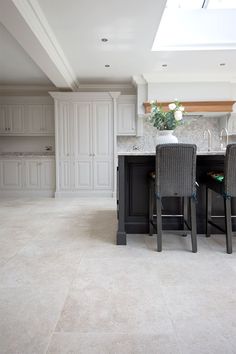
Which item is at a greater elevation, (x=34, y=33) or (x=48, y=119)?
(x=34, y=33)

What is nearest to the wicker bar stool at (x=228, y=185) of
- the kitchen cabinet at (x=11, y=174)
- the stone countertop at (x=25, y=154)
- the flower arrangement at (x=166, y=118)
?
the flower arrangement at (x=166, y=118)

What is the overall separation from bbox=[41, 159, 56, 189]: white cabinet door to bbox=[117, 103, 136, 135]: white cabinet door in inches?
64.8

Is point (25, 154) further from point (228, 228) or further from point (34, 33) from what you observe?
point (228, 228)

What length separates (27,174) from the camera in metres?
6.40

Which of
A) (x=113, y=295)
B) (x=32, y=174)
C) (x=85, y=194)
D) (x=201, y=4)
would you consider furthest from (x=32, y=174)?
(x=113, y=295)

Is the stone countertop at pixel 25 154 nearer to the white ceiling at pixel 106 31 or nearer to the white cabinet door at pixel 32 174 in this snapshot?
the white cabinet door at pixel 32 174

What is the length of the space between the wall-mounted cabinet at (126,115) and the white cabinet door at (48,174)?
1.65 m

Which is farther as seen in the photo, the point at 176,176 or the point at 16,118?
the point at 16,118

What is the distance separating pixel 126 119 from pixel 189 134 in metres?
1.50

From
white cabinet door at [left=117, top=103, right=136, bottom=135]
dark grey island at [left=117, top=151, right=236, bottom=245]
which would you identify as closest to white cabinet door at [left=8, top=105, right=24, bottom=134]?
white cabinet door at [left=117, top=103, right=136, bottom=135]

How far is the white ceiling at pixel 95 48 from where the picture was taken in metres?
3.16

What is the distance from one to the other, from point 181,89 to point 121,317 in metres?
5.17

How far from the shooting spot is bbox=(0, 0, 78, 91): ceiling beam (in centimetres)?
285

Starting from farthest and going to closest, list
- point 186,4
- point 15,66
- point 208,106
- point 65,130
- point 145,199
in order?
point 65,130 < point 208,106 < point 15,66 < point 186,4 < point 145,199
